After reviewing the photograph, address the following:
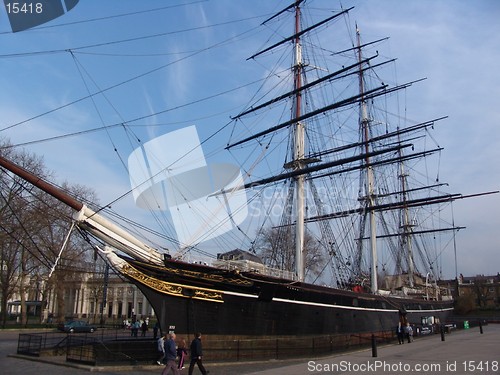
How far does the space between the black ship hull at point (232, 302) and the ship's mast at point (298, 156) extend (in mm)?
2246

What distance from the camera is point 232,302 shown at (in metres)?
15.2

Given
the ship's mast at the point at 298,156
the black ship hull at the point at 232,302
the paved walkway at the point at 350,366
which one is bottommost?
the paved walkway at the point at 350,366

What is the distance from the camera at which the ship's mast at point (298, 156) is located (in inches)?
825

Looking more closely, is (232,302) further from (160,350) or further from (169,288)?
(160,350)

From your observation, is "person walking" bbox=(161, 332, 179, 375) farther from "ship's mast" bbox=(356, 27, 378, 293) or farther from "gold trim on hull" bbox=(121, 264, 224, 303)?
"ship's mast" bbox=(356, 27, 378, 293)

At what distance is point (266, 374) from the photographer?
10.6m

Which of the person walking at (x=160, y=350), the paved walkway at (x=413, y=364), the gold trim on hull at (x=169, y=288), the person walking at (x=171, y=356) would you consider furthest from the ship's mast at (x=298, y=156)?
the person walking at (x=171, y=356)

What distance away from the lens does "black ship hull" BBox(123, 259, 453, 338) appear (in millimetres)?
14125

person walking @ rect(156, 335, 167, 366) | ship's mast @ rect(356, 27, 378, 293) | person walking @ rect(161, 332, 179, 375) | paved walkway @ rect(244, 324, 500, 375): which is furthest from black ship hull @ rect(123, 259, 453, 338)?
ship's mast @ rect(356, 27, 378, 293)

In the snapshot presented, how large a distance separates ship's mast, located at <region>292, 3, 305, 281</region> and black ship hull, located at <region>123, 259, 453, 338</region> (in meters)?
2.25

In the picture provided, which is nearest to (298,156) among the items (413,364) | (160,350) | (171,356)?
(160,350)

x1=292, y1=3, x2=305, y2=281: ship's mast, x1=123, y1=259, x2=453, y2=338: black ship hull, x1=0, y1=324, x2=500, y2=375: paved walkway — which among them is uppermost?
x1=292, y1=3, x2=305, y2=281: ship's mast

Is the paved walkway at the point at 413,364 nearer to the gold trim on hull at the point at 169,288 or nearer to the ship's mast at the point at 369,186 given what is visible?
the gold trim on hull at the point at 169,288

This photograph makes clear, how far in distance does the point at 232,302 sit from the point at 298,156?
1096 cm
